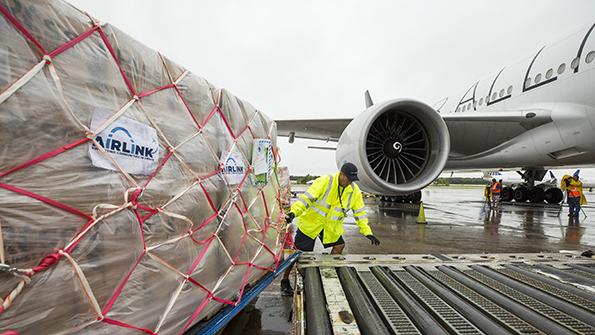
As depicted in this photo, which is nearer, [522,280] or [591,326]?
[591,326]

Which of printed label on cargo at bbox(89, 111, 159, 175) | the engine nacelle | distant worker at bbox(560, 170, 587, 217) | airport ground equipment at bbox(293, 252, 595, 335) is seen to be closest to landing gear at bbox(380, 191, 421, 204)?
distant worker at bbox(560, 170, 587, 217)

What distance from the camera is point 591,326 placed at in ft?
4.36

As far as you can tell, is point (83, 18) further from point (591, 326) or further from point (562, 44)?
point (562, 44)

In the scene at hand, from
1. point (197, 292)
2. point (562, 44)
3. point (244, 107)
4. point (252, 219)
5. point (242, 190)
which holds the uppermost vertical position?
point (562, 44)

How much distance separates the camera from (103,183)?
1084 millimetres

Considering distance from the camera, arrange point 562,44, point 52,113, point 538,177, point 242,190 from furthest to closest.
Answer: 1. point 538,177
2. point 562,44
3. point 242,190
4. point 52,113

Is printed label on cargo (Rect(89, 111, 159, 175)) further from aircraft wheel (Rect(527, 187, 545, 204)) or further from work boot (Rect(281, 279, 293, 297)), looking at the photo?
aircraft wheel (Rect(527, 187, 545, 204))

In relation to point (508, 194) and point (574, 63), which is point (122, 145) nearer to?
point (574, 63)

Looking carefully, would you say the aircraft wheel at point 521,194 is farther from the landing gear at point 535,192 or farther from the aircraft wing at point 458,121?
the aircraft wing at point 458,121

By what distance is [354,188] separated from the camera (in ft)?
10.2

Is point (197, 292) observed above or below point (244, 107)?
below

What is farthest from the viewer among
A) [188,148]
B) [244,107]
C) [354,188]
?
[354,188]

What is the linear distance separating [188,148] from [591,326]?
2.20m

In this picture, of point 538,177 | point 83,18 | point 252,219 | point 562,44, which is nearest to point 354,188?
point 252,219
